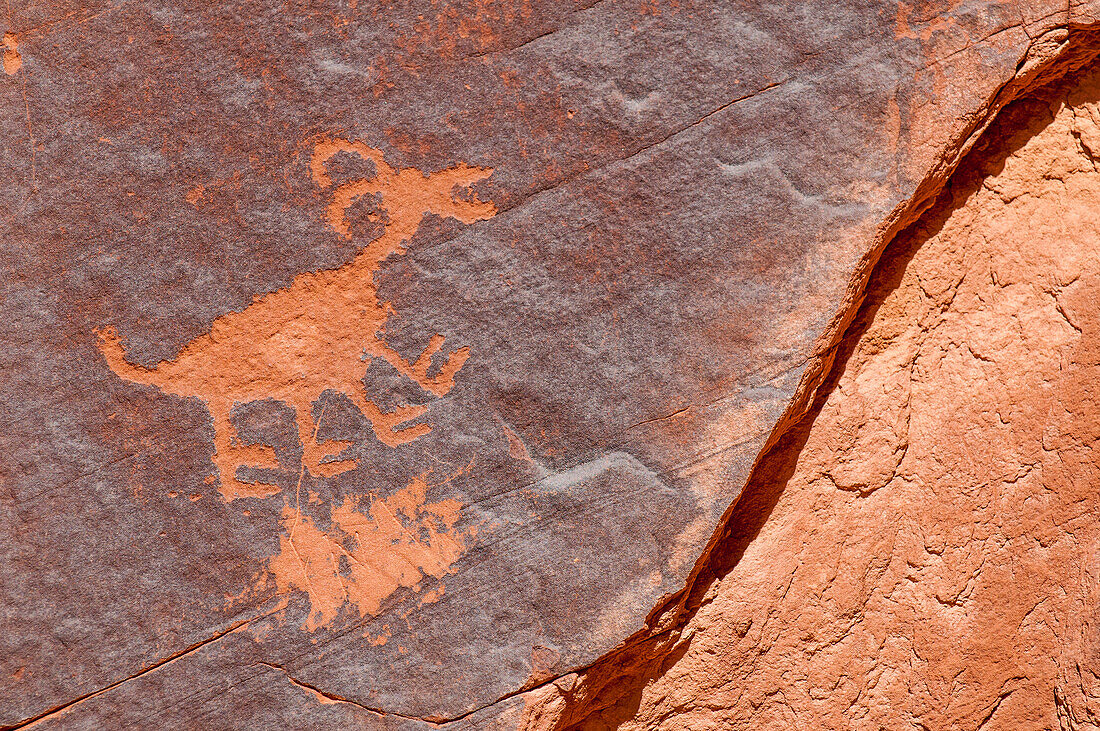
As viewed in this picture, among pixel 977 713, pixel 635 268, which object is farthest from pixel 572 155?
pixel 977 713

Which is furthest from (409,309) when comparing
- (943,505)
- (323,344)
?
(943,505)

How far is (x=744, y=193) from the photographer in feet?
3.97

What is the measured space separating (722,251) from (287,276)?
2.25ft

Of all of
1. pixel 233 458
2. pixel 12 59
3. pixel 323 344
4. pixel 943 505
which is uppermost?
pixel 12 59

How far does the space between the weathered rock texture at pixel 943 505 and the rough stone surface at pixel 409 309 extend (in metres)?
0.13

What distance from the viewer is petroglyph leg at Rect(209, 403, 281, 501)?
122cm

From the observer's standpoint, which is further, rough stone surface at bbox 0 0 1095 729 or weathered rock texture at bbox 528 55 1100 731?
weathered rock texture at bbox 528 55 1100 731

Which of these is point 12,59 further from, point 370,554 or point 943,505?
point 943,505

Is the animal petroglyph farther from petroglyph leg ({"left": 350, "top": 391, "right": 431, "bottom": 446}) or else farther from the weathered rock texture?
the weathered rock texture

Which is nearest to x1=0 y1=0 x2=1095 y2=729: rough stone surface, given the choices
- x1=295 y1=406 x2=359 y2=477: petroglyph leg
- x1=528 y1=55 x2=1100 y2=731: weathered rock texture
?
x1=295 y1=406 x2=359 y2=477: petroglyph leg

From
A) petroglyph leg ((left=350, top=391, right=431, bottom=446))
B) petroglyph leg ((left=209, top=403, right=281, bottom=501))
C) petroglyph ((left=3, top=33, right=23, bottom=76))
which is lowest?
petroglyph leg ((left=209, top=403, right=281, bottom=501))

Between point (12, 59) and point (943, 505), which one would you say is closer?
point (12, 59)

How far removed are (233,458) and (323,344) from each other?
230 millimetres

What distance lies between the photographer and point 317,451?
122 centimetres
